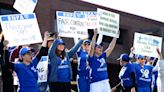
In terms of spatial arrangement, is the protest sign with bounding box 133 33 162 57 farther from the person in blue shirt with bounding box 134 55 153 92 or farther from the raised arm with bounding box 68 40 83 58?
the raised arm with bounding box 68 40 83 58

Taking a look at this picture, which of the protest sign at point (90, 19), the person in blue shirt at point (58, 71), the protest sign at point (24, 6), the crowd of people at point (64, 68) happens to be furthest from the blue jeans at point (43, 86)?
the protest sign at point (90, 19)

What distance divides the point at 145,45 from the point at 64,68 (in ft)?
9.82

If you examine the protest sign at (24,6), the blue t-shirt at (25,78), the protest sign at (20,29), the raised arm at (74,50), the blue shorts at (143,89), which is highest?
the protest sign at (24,6)

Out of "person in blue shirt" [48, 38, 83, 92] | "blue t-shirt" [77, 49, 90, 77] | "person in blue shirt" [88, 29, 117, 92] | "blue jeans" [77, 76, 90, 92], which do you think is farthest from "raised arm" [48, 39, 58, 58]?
"blue jeans" [77, 76, 90, 92]

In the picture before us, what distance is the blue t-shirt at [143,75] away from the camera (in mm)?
10414

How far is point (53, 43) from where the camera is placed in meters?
8.16

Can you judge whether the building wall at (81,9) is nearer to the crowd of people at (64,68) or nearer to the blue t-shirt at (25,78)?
the crowd of people at (64,68)

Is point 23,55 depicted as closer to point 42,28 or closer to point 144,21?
point 42,28

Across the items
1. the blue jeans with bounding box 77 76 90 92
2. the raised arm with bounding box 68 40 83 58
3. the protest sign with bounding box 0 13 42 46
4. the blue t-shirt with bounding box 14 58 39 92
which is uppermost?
the protest sign with bounding box 0 13 42 46

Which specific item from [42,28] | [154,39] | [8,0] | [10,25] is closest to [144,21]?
[42,28]

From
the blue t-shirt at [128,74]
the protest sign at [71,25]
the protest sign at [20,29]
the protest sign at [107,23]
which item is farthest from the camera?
the blue t-shirt at [128,74]

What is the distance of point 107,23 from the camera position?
31.1 feet

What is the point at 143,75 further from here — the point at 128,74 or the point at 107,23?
the point at 107,23

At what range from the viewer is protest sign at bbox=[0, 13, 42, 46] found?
7.95 meters
